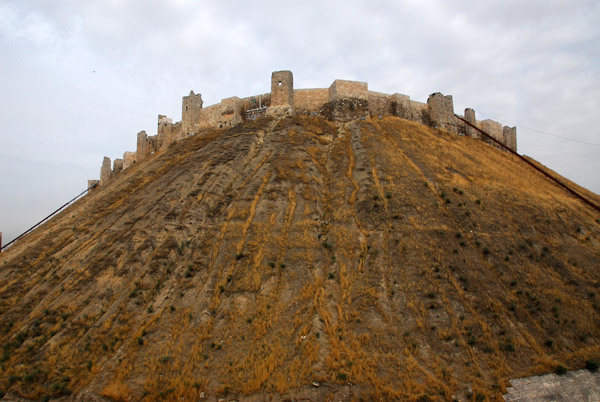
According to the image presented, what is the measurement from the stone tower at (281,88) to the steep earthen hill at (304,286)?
227 inches

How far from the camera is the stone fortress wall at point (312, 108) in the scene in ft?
90.1

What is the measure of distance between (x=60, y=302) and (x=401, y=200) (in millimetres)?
16108

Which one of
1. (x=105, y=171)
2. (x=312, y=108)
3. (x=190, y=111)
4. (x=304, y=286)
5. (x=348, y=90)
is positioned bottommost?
(x=304, y=286)

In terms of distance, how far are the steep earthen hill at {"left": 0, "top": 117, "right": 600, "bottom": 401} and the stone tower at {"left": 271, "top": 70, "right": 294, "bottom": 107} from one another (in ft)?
18.9

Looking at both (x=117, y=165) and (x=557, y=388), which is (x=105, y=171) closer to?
(x=117, y=165)

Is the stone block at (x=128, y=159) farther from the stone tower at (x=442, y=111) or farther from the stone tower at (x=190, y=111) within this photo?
the stone tower at (x=442, y=111)

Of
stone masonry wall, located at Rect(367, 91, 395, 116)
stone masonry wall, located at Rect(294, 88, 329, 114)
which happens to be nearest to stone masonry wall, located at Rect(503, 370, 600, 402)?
stone masonry wall, located at Rect(367, 91, 395, 116)

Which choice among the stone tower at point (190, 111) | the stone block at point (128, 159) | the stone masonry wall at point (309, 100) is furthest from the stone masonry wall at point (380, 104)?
the stone block at point (128, 159)

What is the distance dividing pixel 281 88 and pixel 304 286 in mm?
17682

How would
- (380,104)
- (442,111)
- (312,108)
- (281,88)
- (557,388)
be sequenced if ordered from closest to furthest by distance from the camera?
1. (557,388)
2. (281,88)
3. (312,108)
4. (380,104)
5. (442,111)

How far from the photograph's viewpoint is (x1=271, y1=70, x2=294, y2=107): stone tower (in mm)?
27328

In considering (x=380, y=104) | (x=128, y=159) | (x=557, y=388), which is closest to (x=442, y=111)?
(x=380, y=104)

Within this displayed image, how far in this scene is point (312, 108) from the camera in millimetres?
28375

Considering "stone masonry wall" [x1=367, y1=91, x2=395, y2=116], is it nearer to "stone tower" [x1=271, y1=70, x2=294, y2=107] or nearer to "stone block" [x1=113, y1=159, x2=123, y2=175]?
"stone tower" [x1=271, y1=70, x2=294, y2=107]
